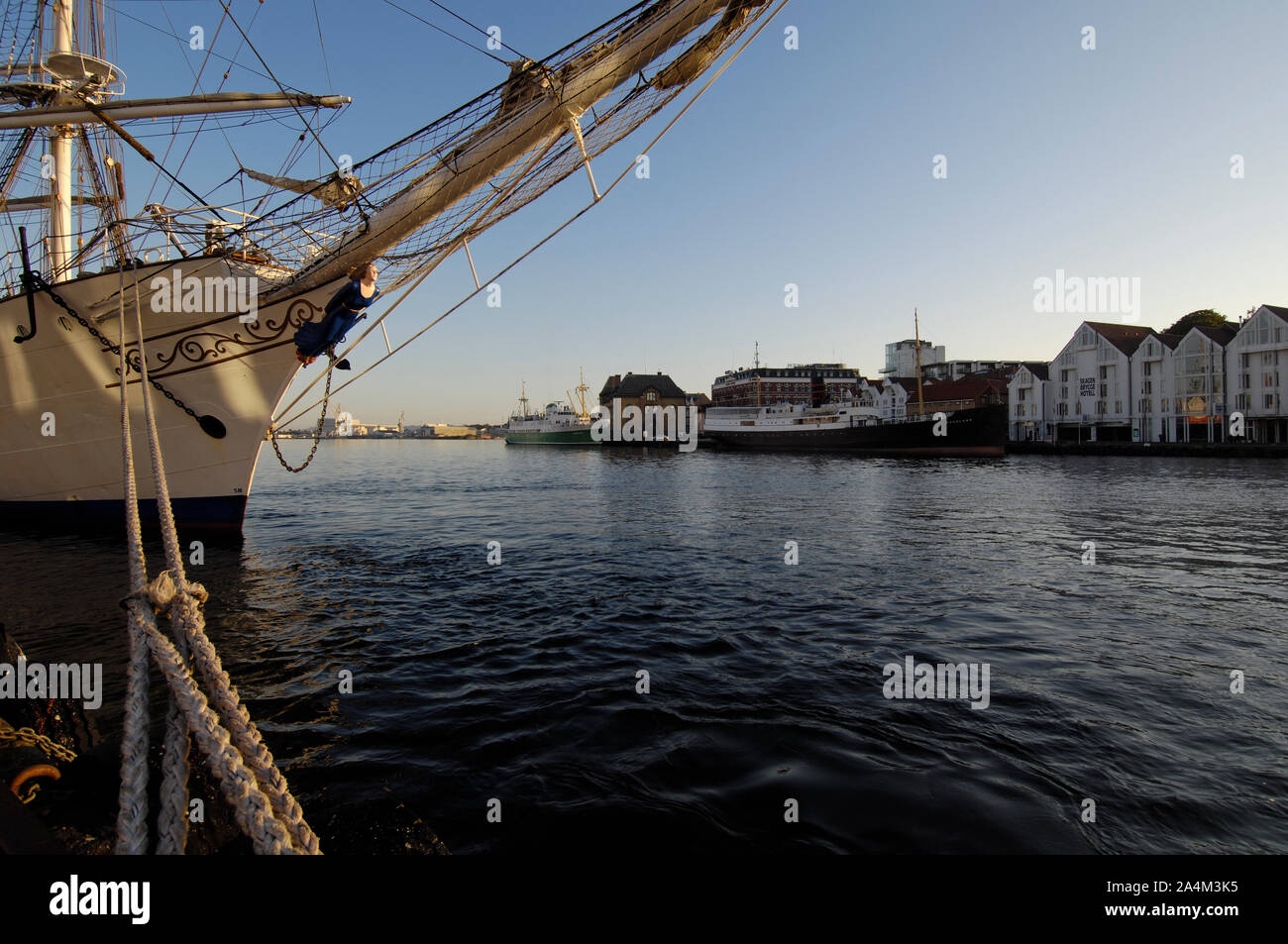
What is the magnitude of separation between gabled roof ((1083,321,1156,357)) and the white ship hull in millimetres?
86279

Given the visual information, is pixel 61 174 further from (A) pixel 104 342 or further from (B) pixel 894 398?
(B) pixel 894 398

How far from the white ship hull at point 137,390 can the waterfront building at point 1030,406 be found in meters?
87.2

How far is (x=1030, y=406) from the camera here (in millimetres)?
79188

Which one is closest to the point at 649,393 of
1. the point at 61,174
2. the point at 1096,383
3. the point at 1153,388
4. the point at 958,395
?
the point at 958,395

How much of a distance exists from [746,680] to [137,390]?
1692cm

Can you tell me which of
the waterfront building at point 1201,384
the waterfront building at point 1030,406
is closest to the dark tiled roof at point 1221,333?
the waterfront building at point 1201,384

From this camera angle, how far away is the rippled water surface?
4559mm

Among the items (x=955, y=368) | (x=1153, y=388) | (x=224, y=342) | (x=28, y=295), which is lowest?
(x=224, y=342)

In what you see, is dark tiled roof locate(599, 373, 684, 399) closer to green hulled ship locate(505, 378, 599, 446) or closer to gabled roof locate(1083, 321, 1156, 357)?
green hulled ship locate(505, 378, 599, 446)

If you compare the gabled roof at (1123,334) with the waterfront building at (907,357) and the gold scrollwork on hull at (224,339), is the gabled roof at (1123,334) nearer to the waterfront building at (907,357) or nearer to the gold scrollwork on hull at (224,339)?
the waterfront building at (907,357)

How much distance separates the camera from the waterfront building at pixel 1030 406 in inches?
3068

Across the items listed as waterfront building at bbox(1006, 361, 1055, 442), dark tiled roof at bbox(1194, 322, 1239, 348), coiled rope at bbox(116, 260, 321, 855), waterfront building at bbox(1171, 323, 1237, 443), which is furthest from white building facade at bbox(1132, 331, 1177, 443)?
coiled rope at bbox(116, 260, 321, 855)

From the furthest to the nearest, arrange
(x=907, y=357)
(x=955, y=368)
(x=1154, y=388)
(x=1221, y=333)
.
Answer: (x=907, y=357) → (x=955, y=368) → (x=1154, y=388) → (x=1221, y=333)
